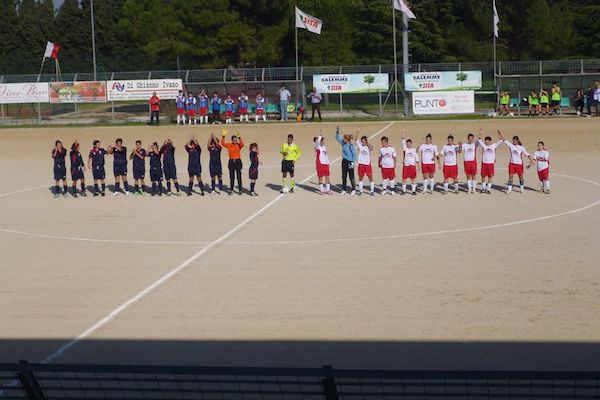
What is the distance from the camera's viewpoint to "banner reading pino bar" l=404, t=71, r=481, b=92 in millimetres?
45344

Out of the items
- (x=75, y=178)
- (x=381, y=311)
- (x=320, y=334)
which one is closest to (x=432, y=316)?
(x=381, y=311)

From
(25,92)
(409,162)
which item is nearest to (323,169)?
(409,162)

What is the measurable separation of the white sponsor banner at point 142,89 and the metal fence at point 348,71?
33.3 inches

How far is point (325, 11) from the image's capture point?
63.9m

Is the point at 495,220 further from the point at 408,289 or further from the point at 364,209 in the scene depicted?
the point at 408,289

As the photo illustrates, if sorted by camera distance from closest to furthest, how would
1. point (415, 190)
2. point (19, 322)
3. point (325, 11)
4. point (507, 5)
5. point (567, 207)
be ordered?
point (19, 322) → point (567, 207) → point (415, 190) → point (507, 5) → point (325, 11)

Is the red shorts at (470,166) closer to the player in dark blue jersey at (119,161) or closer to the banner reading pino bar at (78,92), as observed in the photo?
the player in dark blue jersey at (119,161)

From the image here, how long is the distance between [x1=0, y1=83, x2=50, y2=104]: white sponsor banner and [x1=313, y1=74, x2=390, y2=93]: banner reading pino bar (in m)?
14.5

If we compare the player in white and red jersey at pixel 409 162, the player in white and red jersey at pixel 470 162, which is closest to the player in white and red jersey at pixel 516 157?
the player in white and red jersey at pixel 470 162

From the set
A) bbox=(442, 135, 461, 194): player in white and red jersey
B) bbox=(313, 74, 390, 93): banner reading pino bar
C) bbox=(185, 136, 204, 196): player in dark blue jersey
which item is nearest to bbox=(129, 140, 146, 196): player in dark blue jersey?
bbox=(185, 136, 204, 196): player in dark blue jersey

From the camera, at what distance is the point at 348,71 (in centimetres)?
5072

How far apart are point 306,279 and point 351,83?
3227 cm

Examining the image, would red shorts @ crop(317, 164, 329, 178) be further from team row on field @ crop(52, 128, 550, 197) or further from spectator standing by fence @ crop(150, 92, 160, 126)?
spectator standing by fence @ crop(150, 92, 160, 126)

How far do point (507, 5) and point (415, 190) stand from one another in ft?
118
